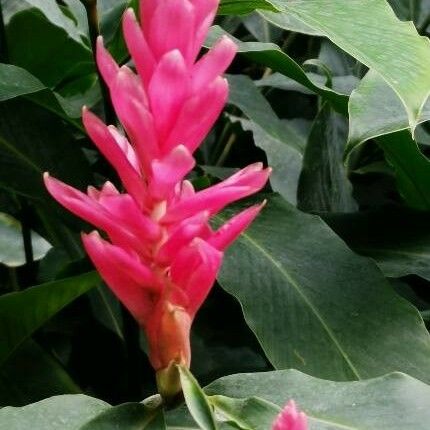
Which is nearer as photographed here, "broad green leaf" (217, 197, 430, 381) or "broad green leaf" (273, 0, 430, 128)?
"broad green leaf" (273, 0, 430, 128)

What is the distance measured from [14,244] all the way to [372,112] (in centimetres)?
57

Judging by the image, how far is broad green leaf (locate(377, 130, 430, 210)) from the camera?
0.78 metres

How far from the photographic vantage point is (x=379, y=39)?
1.86 feet

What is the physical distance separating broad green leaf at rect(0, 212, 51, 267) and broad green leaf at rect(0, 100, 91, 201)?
0.63 feet

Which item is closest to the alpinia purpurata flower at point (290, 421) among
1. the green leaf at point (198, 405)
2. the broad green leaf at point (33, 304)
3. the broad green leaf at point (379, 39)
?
the green leaf at point (198, 405)

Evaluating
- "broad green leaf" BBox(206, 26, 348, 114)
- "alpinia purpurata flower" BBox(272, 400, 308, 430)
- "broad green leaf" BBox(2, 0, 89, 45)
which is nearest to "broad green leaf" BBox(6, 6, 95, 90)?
"broad green leaf" BBox(2, 0, 89, 45)

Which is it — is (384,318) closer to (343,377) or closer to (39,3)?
(343,377)

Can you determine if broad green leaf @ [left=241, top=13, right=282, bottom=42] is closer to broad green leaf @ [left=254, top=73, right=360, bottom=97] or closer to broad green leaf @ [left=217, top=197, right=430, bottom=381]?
broad green leaf @ [left=254, top=73, right=360, bottom=97]

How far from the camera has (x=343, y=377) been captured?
64 centimetres

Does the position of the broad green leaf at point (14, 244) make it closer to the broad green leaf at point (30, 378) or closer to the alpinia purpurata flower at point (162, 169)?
the broad green leaf at point (30, 378)

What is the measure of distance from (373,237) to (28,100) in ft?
1.19

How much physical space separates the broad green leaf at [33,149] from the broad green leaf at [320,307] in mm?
193

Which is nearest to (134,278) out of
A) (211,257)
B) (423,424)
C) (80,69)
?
(211,257)

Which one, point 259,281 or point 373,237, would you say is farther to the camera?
point 373,237
